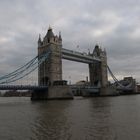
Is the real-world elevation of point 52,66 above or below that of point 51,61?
below

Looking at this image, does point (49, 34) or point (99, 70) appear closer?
point (49, 34)

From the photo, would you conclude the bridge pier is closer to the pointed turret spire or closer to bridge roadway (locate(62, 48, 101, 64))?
the pointed turret spire

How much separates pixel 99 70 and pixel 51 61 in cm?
3306

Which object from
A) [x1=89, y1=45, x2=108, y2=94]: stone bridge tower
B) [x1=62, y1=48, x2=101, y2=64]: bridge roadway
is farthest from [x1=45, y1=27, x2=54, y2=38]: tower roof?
[x1=89, y1=45, x2=108, y2=94]: stone bridge tower

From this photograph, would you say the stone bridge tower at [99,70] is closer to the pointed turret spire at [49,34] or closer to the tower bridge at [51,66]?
the tower bridge at [51,66]

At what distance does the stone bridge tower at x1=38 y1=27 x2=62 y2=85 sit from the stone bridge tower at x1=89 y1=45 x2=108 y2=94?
28.6 metres

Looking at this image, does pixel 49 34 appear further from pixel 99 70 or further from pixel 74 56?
pixel 99 70

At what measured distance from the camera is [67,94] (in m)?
63.4

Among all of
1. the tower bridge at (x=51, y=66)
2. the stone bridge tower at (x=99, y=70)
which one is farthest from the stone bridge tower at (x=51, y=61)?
the stone bridge tower at (x=99, y=70)

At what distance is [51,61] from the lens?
69.1 m

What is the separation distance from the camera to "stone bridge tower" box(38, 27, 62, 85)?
69188 millimetres

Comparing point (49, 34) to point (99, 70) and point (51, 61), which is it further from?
point (99, 70)

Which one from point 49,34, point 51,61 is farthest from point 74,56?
point 51,61

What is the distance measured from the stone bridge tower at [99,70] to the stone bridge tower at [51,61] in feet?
94.0
